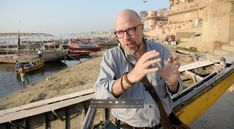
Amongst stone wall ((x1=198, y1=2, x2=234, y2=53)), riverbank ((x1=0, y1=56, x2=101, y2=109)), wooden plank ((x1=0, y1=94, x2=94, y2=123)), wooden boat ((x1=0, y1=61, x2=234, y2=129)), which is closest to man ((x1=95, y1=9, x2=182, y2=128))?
wooden boat ((x1=0, y1=61, x2=234, y2=129))

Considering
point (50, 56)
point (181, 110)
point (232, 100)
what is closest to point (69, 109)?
point (181, 110)

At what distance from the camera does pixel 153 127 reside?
9.92 ft

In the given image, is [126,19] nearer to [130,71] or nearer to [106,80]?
[130,71]

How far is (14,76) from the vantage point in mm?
34250

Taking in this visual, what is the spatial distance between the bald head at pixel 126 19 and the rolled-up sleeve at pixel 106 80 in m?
0.32

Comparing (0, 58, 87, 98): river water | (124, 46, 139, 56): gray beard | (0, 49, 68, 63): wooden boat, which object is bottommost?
(0, 58, 87, 98): river water

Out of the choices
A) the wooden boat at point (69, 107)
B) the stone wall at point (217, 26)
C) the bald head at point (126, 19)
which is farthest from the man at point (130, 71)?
the stone wall at point (217, 26)

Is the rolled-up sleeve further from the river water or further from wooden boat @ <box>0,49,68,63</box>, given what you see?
wooden boat @ <box>0,49,68,63</box>

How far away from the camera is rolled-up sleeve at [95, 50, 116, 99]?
2.66 m

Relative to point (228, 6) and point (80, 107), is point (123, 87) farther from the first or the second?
point (228, 6)

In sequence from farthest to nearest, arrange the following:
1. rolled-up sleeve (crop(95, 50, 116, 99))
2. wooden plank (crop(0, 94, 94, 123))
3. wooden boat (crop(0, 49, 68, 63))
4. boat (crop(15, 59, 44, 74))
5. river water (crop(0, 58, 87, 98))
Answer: wooden boat (crop(0, 49, 68, 63)) → boat (crop(15, 59, 44, 74)) → river water (crop(0, 58, 87, 98)) → wooden plank (crop(0, 94, 94, 123)) → rolled-up sleeve (crop(95, 50, 116, 99))

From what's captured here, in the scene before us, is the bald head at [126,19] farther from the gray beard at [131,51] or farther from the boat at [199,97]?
the boat at [199,97]

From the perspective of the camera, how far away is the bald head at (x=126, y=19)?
2795 millimetres

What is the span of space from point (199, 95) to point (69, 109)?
110 inches
